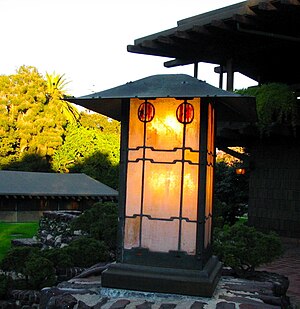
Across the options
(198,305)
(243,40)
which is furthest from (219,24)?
(198,305)

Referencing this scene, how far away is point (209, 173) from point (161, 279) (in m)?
1.18

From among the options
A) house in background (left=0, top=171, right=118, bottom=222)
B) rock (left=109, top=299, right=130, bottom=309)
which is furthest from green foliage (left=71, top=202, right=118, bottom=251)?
house in background (left=0, top=171, right=118, bottom=222)

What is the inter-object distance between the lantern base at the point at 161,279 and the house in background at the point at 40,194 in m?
20.7

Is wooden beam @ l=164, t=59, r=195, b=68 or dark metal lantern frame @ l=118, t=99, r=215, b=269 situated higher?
wooden beam @ l=164, t=59, r=195, b=68

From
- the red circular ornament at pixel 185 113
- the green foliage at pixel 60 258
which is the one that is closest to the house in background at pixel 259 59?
the red circular ornament at pixel 185 113

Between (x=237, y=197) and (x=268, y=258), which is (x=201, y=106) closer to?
(x=268, y=258)

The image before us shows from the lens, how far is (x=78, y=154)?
36.0m

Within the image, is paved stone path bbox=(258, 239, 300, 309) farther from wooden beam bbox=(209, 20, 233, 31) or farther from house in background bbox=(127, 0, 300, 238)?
wooden beam bbox=(209, 20, 233, 31)

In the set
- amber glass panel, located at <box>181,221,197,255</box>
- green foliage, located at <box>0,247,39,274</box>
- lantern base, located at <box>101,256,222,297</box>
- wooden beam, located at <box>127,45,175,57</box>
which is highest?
wooden beam, located at <box>127,45,175,57</box>

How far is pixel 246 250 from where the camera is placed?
240 inches

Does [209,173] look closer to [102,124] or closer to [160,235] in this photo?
[160,235]

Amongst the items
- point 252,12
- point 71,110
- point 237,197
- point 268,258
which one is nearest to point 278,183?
point 237,197

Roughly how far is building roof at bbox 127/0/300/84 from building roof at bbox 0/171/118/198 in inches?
557

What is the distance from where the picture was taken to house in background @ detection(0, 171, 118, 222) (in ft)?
82.5
